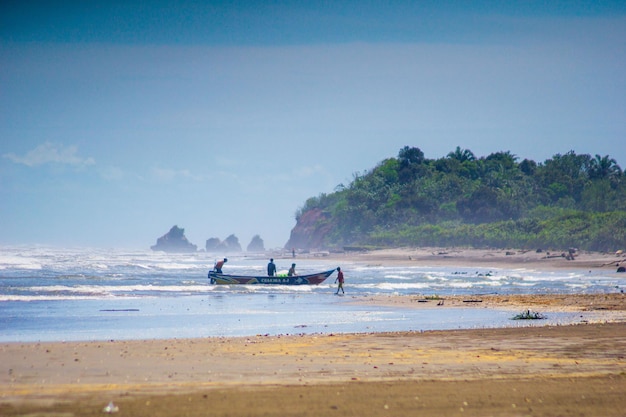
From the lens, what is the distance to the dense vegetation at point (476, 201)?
96.9 m

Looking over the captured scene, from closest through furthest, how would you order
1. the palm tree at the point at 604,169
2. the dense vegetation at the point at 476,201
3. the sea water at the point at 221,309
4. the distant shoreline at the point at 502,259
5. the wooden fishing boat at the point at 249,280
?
the sea water at the point at 221,309 → the wooden fishing boat at the point at 249,280 → the distant shoreline at the point at 502,259 → the dense vegetation at the point at 476,201 → the palm tree at the point at 604,169

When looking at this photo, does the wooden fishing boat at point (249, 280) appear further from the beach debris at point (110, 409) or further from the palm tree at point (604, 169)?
the palm tree at point (604, 169)

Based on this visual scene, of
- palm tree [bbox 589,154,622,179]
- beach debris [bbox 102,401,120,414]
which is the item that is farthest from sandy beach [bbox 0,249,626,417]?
palm tree [bbox 589,154,622,179]

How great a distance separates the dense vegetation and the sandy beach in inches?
2847

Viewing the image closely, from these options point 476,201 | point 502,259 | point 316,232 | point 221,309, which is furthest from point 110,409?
point 316,232

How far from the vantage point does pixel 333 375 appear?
12336mm

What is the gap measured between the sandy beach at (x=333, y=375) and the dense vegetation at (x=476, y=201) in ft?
237

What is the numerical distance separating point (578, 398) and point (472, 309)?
53.7ft

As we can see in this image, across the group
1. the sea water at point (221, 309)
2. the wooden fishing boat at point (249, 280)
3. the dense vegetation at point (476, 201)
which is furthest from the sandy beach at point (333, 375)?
the dense vegetation at point (476, 201)

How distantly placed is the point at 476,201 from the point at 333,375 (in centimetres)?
11455

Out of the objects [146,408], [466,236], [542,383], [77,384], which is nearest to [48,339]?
[77,384]

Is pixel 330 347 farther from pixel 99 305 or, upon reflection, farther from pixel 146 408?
pixel 99 305

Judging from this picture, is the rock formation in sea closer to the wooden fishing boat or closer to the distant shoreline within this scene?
the distant shoreline

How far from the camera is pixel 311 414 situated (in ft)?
31.6
